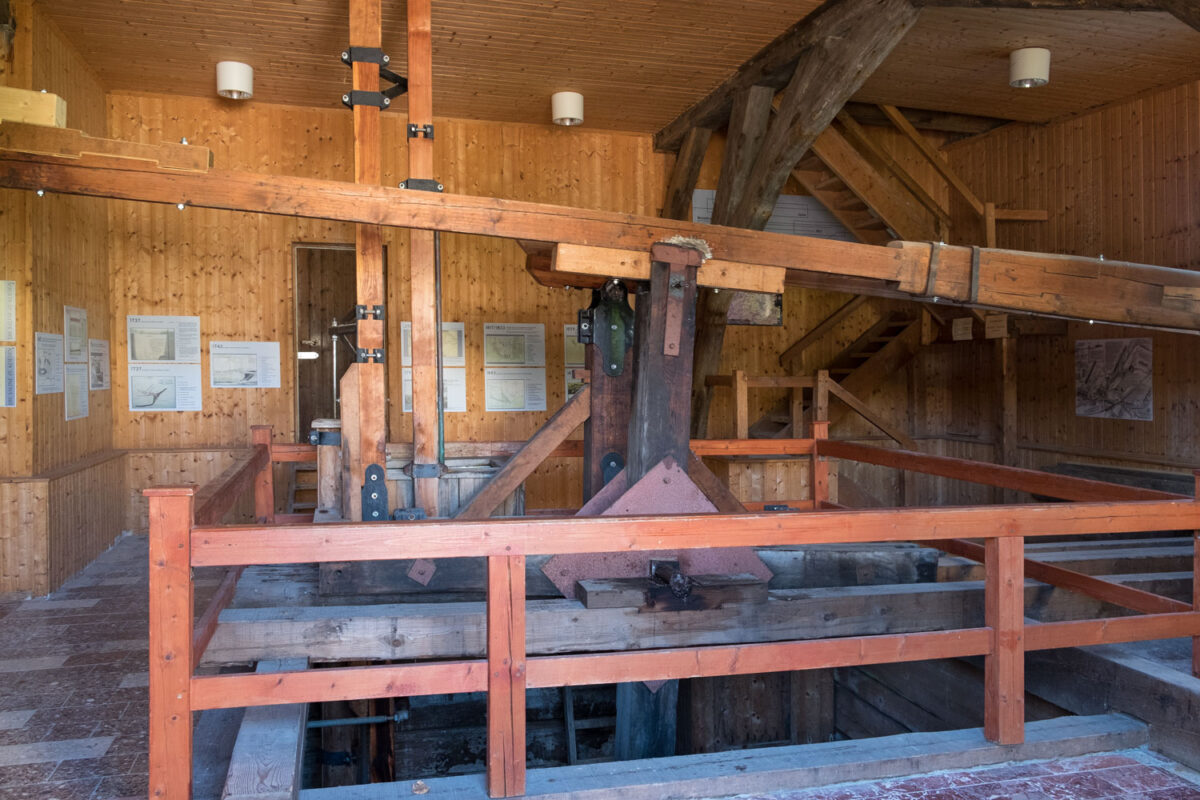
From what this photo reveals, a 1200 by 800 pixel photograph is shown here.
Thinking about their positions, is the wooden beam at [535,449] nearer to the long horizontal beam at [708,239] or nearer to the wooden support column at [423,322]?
the wooden support column at [423,322]

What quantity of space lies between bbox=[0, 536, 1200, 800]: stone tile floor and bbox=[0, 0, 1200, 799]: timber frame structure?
11.5 inches

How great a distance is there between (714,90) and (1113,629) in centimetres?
583

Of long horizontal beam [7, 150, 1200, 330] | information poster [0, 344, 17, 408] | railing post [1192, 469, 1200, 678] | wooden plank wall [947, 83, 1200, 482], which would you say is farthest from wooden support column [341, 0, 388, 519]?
wooden plank wall [947, 83, 1200, 482]

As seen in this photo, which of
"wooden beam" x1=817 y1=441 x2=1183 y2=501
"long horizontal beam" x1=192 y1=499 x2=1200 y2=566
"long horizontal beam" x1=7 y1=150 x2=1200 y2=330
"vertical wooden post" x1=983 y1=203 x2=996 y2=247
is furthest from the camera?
"vertical wooden post" x1=983 y1=203 x2=996 y2=247

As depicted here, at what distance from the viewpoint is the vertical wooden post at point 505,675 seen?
274 cm

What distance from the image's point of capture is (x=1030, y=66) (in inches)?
280

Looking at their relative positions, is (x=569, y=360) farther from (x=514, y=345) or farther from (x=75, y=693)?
(x=75, y=693)

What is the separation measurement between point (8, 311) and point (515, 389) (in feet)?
14.4

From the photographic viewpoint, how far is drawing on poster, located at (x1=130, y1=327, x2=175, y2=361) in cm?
807

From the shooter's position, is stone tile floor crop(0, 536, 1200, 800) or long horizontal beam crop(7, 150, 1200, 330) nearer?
stone tile floor crop(0, 536, 1200, 800)

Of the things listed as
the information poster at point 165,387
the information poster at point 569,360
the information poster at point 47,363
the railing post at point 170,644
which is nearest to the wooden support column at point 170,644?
the railing post at point 170,644

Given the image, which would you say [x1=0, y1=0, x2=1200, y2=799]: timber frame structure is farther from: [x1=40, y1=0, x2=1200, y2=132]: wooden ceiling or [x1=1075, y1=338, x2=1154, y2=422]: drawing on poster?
[x1=1075, y1=338, x2=1154, y2=422]: drawing on poster

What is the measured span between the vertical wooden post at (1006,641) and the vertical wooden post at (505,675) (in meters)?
1.68

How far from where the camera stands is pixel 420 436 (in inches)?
180
